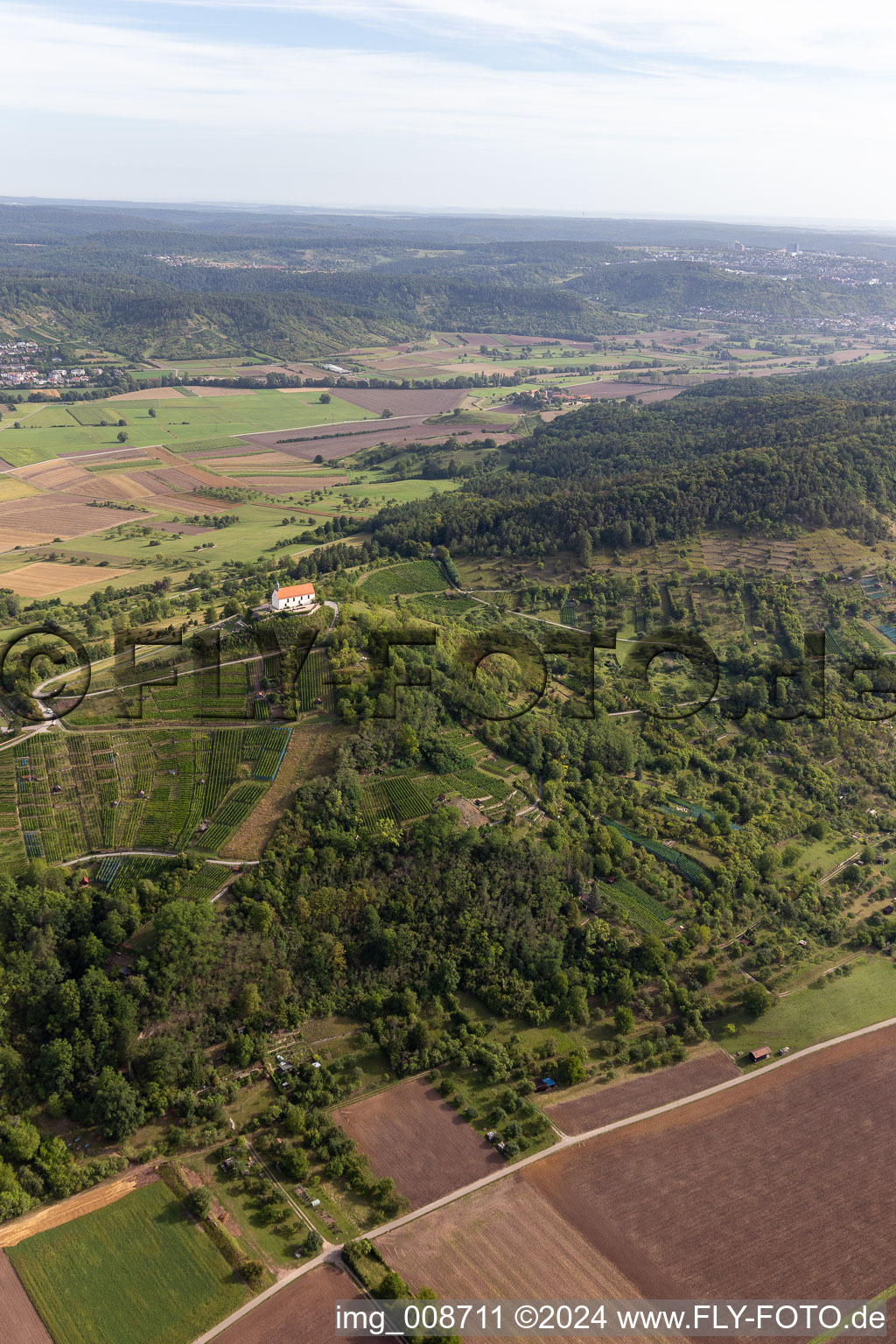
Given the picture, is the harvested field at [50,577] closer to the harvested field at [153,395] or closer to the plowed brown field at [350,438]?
the plowed brown field at [350,438]

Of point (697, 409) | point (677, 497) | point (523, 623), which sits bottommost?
point (523, 623)

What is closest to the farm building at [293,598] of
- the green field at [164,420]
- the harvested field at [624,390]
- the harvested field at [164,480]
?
the harvested field at [164,480]

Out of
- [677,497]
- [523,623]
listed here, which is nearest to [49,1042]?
[523,623]

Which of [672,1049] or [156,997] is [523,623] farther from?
[156,997]

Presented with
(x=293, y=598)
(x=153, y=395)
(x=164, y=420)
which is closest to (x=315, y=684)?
(x=293, y=598)

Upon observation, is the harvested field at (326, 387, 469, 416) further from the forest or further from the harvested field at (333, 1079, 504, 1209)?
the harvested field at (333, 1079, 504, 1209)

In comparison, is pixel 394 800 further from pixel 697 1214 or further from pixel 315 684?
pixel 697 1214
